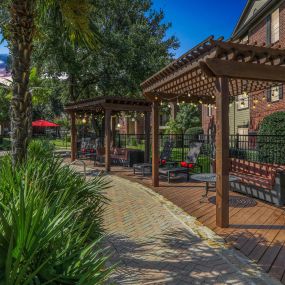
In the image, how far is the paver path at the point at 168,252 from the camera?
136 inches

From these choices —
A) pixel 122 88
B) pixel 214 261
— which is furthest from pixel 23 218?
pixel 122 88

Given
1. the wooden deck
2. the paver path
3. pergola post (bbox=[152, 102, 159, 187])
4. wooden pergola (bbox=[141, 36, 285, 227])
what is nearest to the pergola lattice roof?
wooden pergola (bbox=[141, 36, 285, 227])

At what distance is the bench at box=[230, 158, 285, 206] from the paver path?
2.01 m

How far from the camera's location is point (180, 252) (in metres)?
4.16

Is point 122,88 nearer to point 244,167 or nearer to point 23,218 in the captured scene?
point 244,167

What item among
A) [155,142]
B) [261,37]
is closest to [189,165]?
[155,142]

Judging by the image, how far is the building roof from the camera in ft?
48.8

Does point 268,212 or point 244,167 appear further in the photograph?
point 244,167

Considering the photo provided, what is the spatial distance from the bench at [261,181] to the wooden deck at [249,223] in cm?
18

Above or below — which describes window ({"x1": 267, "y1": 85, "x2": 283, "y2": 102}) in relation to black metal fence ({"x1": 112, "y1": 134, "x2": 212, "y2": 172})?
above

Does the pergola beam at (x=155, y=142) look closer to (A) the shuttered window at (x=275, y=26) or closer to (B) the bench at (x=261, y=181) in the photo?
(B) the bench at (x=261, y=181)

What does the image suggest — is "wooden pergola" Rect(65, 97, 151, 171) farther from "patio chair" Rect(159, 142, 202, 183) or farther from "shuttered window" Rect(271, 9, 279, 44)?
"shuttered window" Rect(271, 9, 279, 44)

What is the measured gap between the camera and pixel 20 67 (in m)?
4.98

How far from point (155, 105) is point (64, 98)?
1232 centimetres
